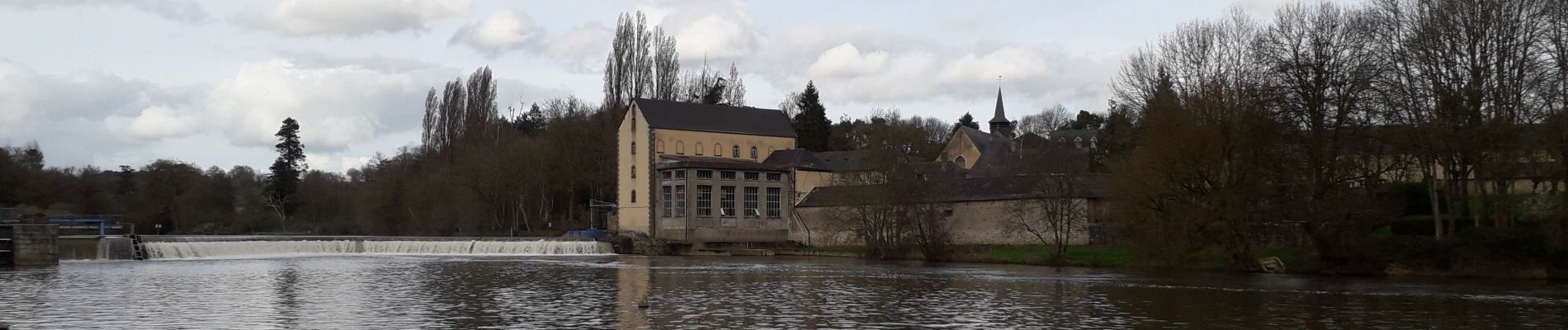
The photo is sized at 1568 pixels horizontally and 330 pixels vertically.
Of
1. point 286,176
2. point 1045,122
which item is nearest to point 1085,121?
point 1045,122

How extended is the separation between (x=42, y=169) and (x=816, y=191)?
4941 cm

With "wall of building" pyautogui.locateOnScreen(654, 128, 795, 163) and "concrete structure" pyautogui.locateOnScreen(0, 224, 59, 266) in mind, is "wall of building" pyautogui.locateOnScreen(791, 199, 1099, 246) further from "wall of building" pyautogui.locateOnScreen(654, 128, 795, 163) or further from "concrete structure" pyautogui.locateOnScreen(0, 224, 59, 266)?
"concrete structure" pyautogui.locateOnScreen(0, 224, 59, 266)

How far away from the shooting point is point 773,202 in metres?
66.4

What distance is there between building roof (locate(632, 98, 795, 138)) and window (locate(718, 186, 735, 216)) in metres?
5.74

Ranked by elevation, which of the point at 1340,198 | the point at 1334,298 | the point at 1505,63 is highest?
the point at 1505,63

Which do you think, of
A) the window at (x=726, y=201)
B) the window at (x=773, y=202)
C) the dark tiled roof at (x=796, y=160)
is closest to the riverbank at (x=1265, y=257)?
the window at (x=726, y=201)

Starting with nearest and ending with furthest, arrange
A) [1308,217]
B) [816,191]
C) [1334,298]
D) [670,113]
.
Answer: [1334,298], [1308,217], [816,191], [670,113]

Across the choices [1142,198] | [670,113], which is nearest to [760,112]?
[670,113]

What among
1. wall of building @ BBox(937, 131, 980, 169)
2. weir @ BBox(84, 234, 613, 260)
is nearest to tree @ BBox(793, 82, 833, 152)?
wall of building @ BBox(937, 131, 980, 169)

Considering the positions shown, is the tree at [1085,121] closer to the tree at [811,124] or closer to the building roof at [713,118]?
the tree at [811,124]

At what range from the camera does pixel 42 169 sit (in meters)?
75.8

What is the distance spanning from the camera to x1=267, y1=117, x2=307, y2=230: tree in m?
87.5

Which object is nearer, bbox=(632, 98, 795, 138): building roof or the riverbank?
the riverbank

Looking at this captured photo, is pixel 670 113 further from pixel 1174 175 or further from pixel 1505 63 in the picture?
pixel 1505 63
